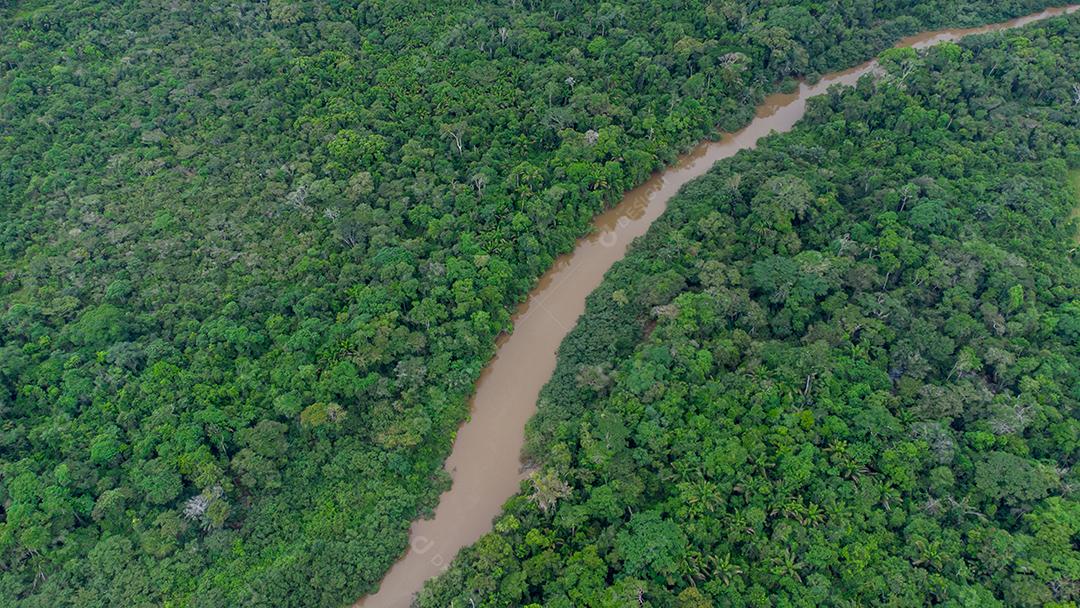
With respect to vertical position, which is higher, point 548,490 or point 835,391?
point 548,490

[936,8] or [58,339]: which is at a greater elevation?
[58,339]

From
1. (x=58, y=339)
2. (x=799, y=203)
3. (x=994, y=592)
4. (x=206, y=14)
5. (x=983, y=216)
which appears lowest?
(x=994, y=592)

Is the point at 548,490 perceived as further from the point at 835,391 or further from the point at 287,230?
the point at 287,230

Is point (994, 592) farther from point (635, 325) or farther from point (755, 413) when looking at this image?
point (635, 325)

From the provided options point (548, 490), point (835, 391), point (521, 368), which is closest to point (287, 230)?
point (521, 368)

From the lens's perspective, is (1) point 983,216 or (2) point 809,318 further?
(1) point 983,216

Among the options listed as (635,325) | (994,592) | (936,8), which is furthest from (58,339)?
(936,8)
